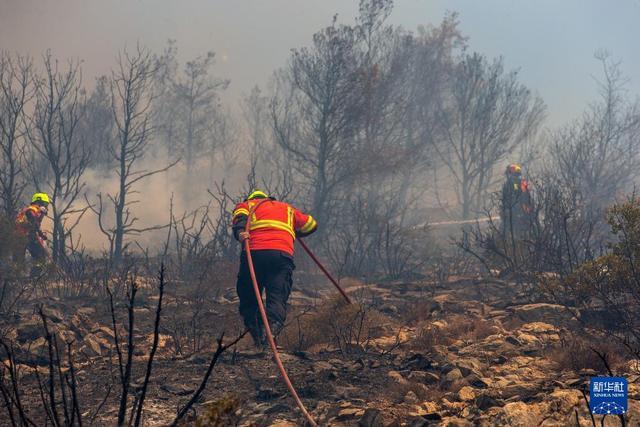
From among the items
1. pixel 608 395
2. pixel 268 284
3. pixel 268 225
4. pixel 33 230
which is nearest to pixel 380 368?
pixel 268 284

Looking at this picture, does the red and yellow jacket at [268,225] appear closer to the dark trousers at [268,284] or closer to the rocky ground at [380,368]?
the dark trousers at [268,284]

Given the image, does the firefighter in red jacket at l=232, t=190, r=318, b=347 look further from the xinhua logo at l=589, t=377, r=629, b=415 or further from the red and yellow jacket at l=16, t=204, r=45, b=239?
the red and yellow jacket at l=16, t=204, r=45, b=239

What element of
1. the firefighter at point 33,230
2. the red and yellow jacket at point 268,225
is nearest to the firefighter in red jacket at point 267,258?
the red and yellow jacket at point 268,225

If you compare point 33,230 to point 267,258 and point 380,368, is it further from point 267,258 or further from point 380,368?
point 380,368

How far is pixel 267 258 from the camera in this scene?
6.22 meters

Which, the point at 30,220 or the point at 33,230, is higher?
the point at 30,220

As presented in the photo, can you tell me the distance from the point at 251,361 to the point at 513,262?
488cm

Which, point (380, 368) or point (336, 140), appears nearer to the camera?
point (380, 368)

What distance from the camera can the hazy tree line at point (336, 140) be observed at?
11.9 m

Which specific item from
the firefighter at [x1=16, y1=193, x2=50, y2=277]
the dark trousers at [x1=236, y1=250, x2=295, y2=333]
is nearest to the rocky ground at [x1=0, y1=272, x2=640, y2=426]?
the dark trousers at [x1=236, y1=250, x2=295, y2=333]

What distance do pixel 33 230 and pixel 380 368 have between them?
24.7 feet

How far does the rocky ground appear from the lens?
370 centimetres

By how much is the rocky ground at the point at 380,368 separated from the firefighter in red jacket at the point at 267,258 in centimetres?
30

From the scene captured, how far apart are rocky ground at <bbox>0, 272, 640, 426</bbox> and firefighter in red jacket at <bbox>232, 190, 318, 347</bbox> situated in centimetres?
30
